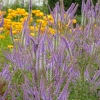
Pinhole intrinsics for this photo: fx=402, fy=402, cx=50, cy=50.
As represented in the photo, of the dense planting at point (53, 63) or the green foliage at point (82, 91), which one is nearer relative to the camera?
the dense planting at point (53, 63)

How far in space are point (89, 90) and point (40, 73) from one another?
0.78 metres

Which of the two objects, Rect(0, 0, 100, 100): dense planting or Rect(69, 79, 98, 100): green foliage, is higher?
Rect(0, 0, 100, 100): dense planting

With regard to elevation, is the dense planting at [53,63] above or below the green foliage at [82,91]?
above

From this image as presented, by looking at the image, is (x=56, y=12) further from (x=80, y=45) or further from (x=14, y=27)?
(x=14, y=27)

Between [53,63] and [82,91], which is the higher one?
[53,63]

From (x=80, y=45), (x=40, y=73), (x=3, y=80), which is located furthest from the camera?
(x=80, y=45)

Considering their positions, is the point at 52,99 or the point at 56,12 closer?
the point at 52,99

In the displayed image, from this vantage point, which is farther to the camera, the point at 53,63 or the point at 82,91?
the point at 82,91

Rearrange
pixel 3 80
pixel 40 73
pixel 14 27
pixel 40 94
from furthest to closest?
pixel 14 27 → pixel 3 80 → pixel 40 73 → pixel 40 94

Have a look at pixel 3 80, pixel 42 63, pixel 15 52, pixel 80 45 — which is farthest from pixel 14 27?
pixel 42 63

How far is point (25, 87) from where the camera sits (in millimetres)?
2557

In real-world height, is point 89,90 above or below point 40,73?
below

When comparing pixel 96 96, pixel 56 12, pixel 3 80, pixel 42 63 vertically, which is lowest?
pixel 96 96

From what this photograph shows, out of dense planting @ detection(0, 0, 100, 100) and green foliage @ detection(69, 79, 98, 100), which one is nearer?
dense planting @ detection(0, 0, 100, 100)
